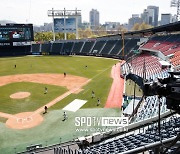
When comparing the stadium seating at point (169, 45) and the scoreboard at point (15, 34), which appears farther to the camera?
the scoreboard at point (15, 34)

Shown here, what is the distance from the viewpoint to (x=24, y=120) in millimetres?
24203

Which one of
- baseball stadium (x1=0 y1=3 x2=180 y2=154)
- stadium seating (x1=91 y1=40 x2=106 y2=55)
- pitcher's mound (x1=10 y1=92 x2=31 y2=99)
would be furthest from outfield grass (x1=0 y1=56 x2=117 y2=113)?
stadium seating (x1=91 y1=40 x2=106 y2=55)

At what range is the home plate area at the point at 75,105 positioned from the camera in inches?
1070

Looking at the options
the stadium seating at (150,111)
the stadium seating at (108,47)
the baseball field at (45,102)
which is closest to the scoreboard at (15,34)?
the baseball field at (45,102)

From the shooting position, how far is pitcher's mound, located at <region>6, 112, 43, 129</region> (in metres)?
23.1

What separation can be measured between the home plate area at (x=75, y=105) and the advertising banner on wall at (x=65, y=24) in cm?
5546

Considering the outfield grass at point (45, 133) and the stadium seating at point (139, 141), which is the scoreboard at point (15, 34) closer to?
the outfield grass at point (45, 133)

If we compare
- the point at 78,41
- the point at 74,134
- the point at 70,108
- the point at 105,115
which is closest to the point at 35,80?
the point at 70,108

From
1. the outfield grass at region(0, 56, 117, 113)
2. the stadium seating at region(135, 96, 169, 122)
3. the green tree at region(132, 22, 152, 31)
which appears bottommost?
the outfield grass at region(0, 56, 117, 113)

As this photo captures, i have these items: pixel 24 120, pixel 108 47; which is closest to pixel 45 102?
pixel 24 120

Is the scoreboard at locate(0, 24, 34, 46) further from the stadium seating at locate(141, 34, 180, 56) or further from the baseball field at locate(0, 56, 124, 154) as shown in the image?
the stadium seating at locate(141, 34, 180, 56)

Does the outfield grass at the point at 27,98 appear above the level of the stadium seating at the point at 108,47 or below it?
below

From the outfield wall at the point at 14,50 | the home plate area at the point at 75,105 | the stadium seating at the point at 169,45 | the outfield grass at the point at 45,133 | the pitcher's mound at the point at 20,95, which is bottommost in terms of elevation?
the outfield grass at the point at 45,133

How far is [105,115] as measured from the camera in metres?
25.0
